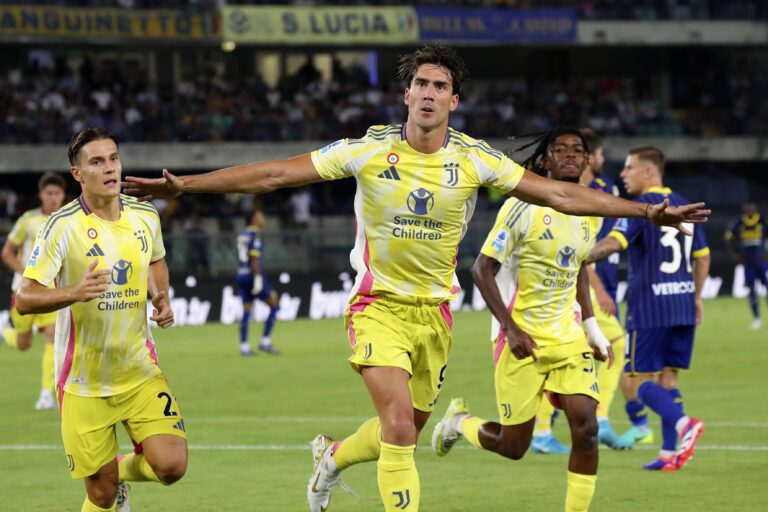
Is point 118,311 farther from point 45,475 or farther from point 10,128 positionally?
point 10,128

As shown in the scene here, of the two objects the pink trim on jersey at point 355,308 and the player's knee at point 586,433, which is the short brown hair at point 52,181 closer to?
the pink trim on jersey at point 355,308

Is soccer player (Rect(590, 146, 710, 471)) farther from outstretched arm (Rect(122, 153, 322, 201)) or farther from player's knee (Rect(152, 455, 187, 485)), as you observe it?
player's knee (Rect(152, 455, 187, 485))

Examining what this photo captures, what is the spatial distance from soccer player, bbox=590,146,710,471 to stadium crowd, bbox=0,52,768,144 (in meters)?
28.6

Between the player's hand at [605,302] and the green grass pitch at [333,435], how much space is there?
116cm

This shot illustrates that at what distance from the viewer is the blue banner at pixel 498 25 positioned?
43.8 metres

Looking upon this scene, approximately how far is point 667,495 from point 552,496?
756mm

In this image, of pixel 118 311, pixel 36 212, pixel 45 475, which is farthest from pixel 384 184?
pixel 36 212

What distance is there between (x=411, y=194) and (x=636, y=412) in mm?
5188

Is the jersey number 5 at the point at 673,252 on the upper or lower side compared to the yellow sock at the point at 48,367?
upper

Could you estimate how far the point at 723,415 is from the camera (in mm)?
Answer: 14141

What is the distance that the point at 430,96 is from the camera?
→ 749 centimetres

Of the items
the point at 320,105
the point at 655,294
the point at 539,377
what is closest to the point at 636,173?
the point at 655,294

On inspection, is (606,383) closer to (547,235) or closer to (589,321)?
(589,321)

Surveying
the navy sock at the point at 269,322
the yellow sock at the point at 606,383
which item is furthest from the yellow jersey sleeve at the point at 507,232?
the navy sock at the point at 269,322
